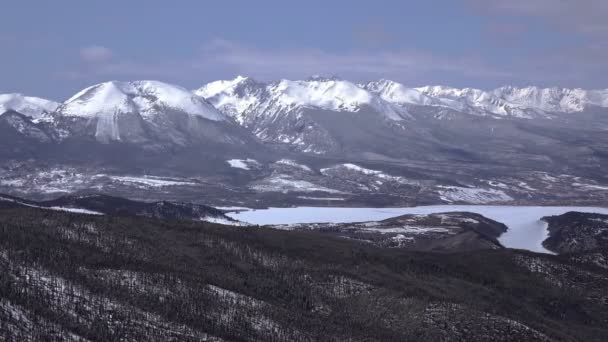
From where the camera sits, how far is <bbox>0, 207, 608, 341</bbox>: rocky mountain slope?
4656 inches

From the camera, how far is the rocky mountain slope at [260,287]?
118 metres

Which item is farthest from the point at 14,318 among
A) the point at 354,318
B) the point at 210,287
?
the point at 354,318

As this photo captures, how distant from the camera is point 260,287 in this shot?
14625 centimetres

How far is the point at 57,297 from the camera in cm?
11931

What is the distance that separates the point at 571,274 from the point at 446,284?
30.0 m

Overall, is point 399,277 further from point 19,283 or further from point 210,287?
point 19,283

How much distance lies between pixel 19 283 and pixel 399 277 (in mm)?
68180

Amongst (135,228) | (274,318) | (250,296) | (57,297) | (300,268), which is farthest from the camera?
(135,228)

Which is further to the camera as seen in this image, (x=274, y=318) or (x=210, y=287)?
(x=210, y=287)

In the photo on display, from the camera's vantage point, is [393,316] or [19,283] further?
[393,316]

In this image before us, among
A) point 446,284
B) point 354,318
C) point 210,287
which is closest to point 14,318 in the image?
point 210,287

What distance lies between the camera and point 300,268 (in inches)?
6289

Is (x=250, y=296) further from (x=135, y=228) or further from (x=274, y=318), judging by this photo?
(x=135, y=228)

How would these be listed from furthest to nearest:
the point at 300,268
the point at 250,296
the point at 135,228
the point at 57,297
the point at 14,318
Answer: the point at 135,228 → the point at 300,268 → the point at 250,296 → the point at 57,297 → the point at 14,318
